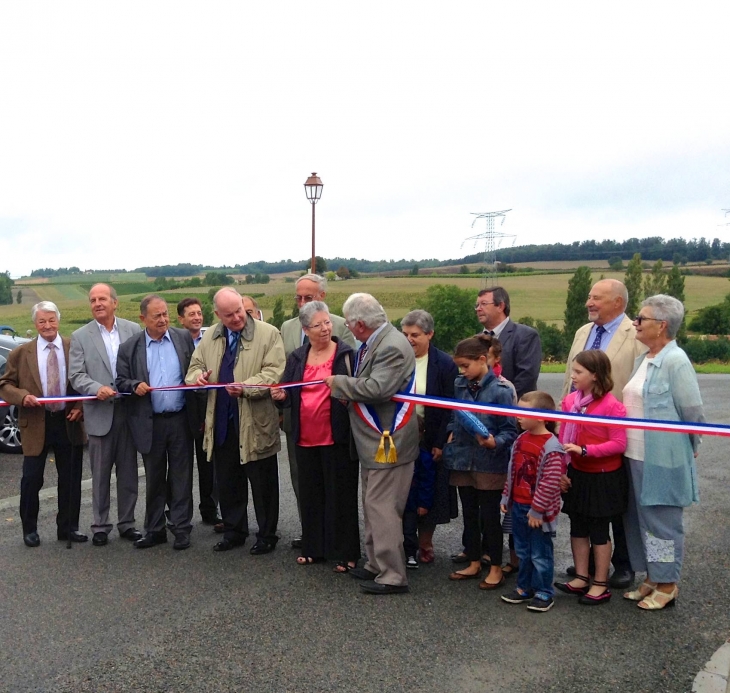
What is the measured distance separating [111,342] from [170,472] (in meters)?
1.25

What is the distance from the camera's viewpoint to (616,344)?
210 inches

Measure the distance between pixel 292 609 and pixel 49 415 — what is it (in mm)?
2962

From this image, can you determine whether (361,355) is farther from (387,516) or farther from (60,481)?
(60,481)

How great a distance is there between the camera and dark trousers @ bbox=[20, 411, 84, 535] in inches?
252

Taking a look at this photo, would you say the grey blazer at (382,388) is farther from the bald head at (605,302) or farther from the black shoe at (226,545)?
the black shoe at (226,545)

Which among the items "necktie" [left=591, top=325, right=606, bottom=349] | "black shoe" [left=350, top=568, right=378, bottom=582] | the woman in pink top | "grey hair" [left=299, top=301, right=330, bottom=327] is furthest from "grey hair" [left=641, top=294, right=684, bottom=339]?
"black shoe" [left=350, top=568, right=378, bottom=582]

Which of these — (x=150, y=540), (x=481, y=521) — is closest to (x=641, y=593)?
(x=481, y=521)

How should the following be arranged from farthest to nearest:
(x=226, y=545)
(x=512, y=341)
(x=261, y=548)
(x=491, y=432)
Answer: (x=226, y=545) → (x=261, y=548) → (x=512, y=341) → (x=491, y=432)

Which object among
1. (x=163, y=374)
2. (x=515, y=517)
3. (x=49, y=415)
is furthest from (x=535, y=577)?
(x=49, y=415)

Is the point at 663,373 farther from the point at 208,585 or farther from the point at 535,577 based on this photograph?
the point at 208,585

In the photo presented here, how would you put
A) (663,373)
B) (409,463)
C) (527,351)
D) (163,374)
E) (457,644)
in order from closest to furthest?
(457,644) → (663,373) → (409,463) → (527,351) → (163,374)

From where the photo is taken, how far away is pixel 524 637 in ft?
14.5

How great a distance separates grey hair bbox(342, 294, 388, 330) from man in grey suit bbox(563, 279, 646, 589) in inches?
54.1

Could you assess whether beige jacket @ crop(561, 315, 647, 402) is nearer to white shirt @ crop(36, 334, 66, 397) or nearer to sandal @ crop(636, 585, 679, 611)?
sandal @ crop(636, 585, 679, 611)
